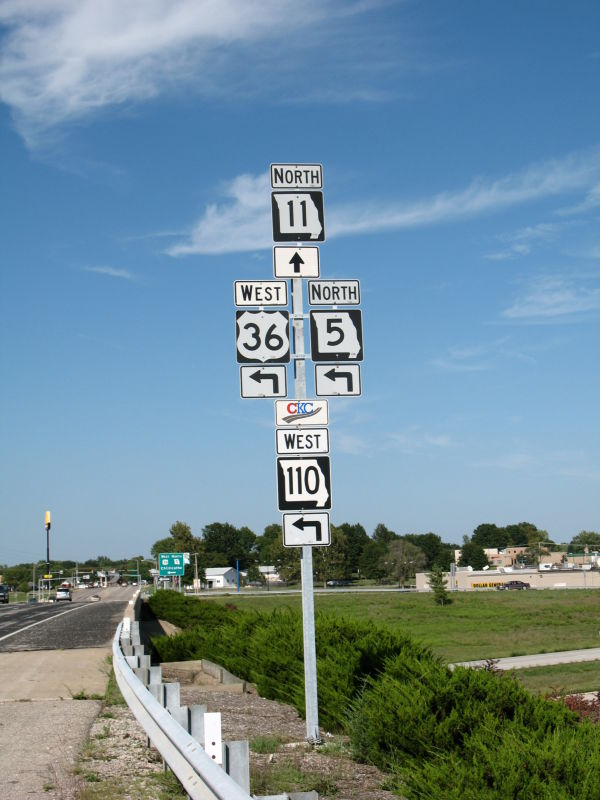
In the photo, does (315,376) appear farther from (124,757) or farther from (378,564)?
(378,564)

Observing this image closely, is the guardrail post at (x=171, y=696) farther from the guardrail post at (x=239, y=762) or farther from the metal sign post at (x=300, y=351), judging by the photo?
the metal sign post at (x=300, y=351)

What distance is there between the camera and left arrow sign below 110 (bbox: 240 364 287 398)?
10.2 meters

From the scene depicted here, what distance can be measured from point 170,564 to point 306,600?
66.0 m

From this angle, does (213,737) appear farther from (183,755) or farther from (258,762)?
(258,762)

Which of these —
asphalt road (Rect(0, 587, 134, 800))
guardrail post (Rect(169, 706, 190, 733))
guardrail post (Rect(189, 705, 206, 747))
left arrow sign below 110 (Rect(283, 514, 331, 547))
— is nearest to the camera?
guardrail post (Rect(189, 705, 206, 747))

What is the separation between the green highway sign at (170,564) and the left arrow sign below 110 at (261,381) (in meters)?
64.6

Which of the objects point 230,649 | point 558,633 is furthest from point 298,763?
point 558,633

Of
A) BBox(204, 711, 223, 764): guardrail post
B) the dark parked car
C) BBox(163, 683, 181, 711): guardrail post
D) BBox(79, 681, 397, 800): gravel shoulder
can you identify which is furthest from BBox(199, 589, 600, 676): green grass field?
the dark parked car

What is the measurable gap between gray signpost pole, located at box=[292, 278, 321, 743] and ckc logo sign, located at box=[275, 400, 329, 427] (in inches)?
4.8

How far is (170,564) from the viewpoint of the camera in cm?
7381

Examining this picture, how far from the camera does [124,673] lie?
9.80m

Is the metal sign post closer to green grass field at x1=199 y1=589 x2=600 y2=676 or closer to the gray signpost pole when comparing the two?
the gray signpost pole

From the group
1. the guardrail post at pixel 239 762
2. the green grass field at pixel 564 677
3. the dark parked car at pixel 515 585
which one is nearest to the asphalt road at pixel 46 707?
the guardrail post at pixel 239 762

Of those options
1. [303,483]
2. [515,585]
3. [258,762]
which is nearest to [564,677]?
[303,483]
